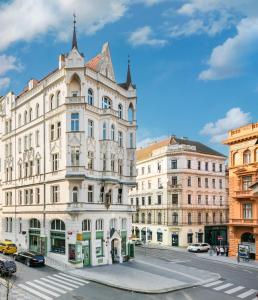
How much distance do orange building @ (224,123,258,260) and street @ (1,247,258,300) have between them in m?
11.9

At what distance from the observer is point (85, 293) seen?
107 feet

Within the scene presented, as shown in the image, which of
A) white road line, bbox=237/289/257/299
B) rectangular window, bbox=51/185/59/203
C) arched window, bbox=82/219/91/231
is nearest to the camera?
white road line, bbox=237/289/257/299

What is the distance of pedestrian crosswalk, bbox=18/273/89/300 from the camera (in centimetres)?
3191

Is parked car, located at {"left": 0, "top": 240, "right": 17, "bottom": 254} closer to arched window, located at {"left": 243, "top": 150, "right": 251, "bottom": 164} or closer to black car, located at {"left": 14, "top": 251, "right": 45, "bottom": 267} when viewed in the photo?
black car, located at {"left": 14, "top": 251, "right": 45, "bottom": 267}

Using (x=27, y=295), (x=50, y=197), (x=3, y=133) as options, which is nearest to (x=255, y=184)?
(x=50, y=197)

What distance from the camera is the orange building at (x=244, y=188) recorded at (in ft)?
180

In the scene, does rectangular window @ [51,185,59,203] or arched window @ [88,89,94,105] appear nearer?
rectangular window @ [51,185,59,203]

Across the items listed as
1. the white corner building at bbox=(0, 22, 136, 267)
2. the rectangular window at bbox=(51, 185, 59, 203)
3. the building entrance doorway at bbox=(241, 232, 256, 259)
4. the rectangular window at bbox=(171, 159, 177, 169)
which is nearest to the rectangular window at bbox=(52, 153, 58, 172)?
the white corner building at bbox=(0, 22, 136, 267)

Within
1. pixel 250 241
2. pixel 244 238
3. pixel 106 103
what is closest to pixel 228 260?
pixel 250 241

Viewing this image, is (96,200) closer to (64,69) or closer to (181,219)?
(64,69)

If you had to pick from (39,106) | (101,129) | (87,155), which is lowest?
(87,155)

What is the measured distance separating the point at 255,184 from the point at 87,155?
2314 cm

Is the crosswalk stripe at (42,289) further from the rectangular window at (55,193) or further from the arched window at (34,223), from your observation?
the arched window at (34,223)

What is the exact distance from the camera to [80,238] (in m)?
44.5
